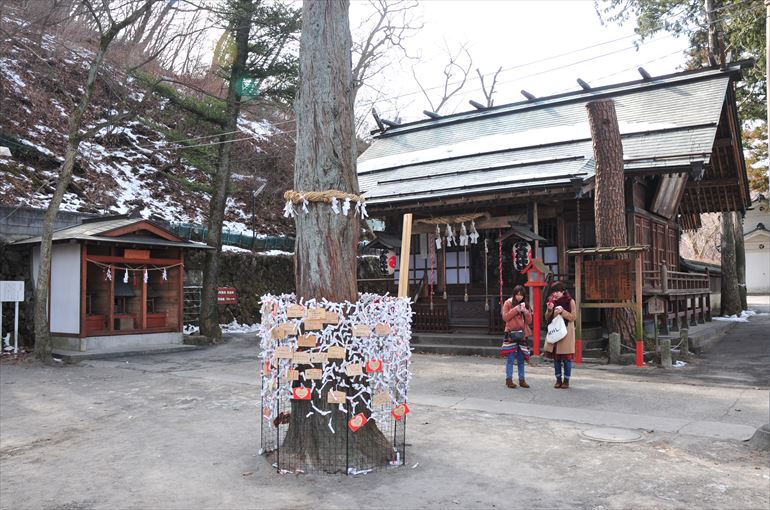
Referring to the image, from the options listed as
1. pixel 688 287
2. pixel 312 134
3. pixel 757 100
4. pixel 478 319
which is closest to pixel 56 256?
pixel 478 319

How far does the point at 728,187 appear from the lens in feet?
62.2

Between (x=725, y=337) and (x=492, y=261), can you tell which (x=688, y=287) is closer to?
(x=725, y=337)

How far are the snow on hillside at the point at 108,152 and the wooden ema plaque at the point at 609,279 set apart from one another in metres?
12.0

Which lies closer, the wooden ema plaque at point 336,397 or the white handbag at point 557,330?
the wooden ema plaque at point 336,397

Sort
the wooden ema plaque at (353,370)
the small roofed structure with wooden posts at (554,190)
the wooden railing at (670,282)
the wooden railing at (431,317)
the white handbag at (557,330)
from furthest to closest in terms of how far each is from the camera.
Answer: the wooden railing at (431,317) → the small roofed structure with wooden posts at (554,190) → the wooden railing at (670,282) → the white handbag at (557,330) → the wooden ema plaque at (353,370)

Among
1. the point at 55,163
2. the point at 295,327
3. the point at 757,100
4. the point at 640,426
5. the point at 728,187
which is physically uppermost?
the point at 757,100

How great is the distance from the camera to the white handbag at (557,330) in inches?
351

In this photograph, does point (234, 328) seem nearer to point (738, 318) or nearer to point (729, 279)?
point (738, 318)

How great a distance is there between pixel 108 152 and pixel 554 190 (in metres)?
21.4

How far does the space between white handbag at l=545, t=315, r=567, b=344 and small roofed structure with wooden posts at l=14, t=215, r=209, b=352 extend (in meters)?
10.8

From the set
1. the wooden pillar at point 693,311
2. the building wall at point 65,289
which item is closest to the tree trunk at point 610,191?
the wooden pillar at point 693,311

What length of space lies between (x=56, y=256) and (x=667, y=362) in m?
15.0

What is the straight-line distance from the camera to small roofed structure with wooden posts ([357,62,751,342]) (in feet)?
45.4

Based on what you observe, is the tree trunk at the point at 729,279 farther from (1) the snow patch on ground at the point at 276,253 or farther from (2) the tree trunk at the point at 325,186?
(2) the tree trunk at the point at 325,186
